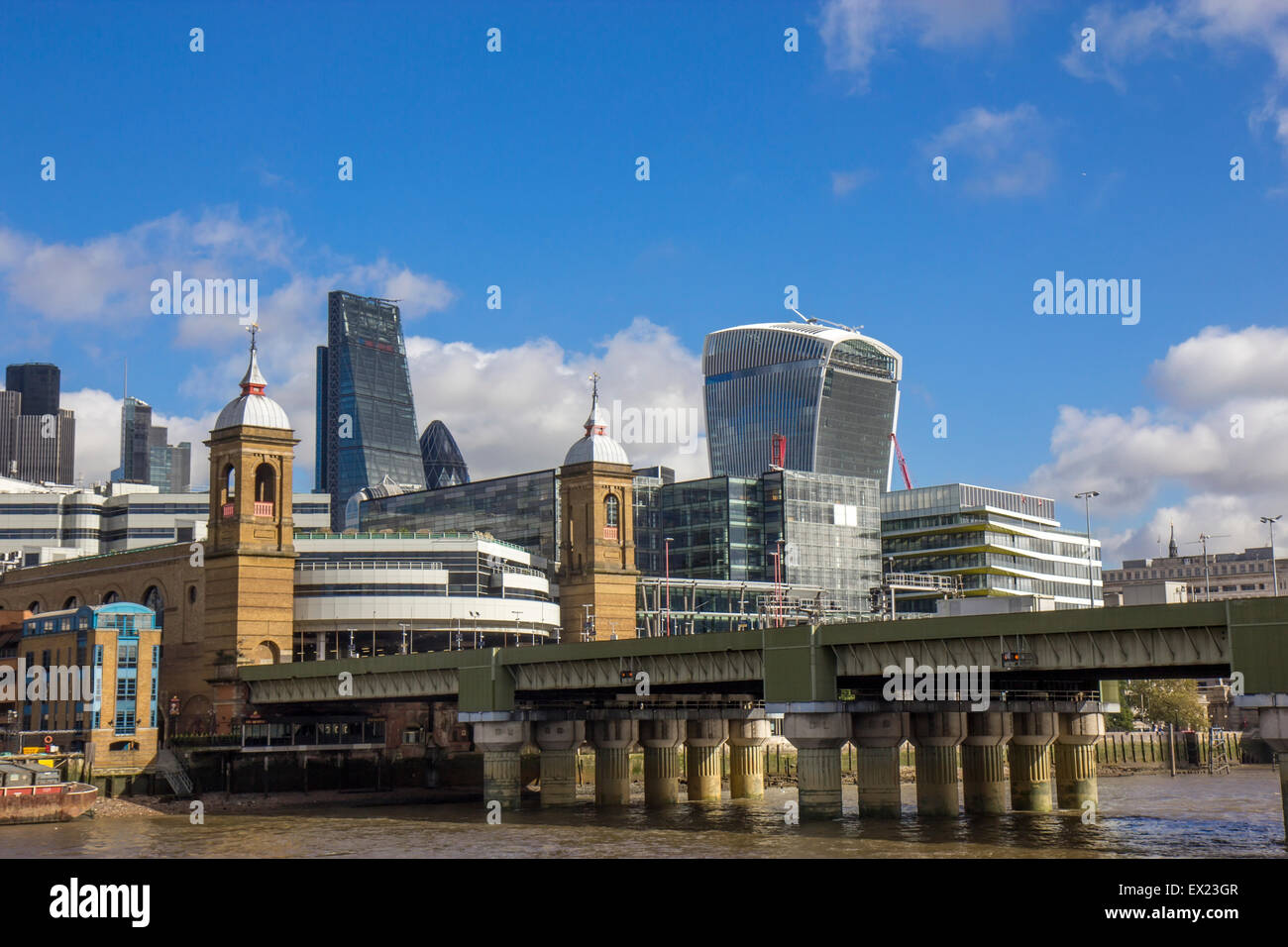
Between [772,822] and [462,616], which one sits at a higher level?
[462,616]

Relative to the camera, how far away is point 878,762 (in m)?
74.3

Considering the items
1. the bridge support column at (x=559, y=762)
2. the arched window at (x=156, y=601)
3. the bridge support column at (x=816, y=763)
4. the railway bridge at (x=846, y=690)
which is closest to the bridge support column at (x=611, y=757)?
the railway bridge at (x=846, y=690)

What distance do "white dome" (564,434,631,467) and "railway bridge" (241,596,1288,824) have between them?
3329 centimetres

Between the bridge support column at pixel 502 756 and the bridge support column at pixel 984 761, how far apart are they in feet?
85.5

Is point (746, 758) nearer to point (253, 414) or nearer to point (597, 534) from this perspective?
point (597, 534)

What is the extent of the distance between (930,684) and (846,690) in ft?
51.5

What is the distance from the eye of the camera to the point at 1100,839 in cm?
6706
